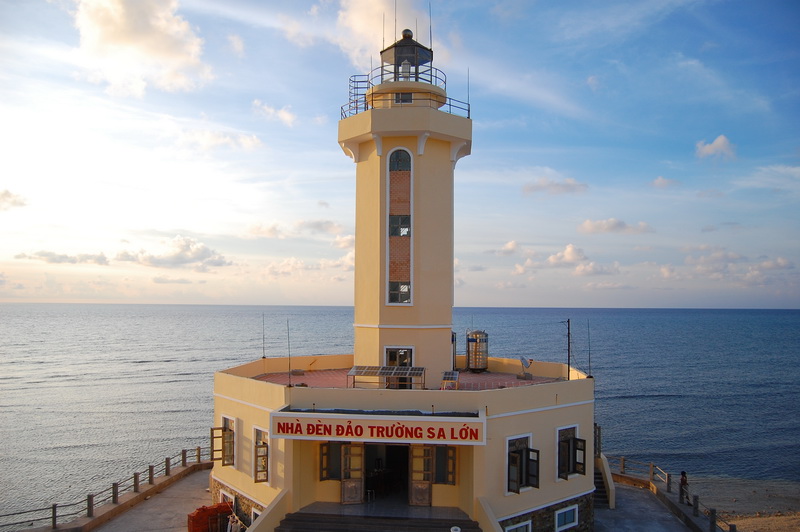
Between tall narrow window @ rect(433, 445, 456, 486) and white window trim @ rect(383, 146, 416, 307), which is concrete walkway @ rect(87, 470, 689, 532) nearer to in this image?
tall narrow window @ rect(433, 445, 456, 486)

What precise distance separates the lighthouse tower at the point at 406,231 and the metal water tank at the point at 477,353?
4.32 metres

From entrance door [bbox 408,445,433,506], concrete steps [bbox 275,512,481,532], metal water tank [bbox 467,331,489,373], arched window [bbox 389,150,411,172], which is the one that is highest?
arched window [bbox 389,150,411,172]

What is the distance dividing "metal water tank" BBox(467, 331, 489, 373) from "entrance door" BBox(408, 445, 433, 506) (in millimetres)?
10170

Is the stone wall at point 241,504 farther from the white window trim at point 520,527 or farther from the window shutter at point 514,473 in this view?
the window shutter at point 514,473

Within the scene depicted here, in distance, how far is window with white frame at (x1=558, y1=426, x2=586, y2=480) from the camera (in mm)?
22266

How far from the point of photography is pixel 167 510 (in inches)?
1018

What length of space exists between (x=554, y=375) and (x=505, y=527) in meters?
9.23

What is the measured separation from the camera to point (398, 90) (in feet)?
86.2

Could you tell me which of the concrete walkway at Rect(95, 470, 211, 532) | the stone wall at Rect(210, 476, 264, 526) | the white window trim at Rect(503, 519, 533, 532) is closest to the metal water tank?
the white window trim at Rect(503, 519, 533, 532)

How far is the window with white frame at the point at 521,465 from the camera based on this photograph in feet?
66.2

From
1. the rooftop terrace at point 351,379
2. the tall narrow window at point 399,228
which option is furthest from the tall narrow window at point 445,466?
the tall narrow window at point 399,228

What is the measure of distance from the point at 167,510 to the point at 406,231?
1638 cm

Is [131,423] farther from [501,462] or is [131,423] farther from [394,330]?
[501,462]

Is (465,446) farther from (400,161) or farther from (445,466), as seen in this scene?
(400,161)
